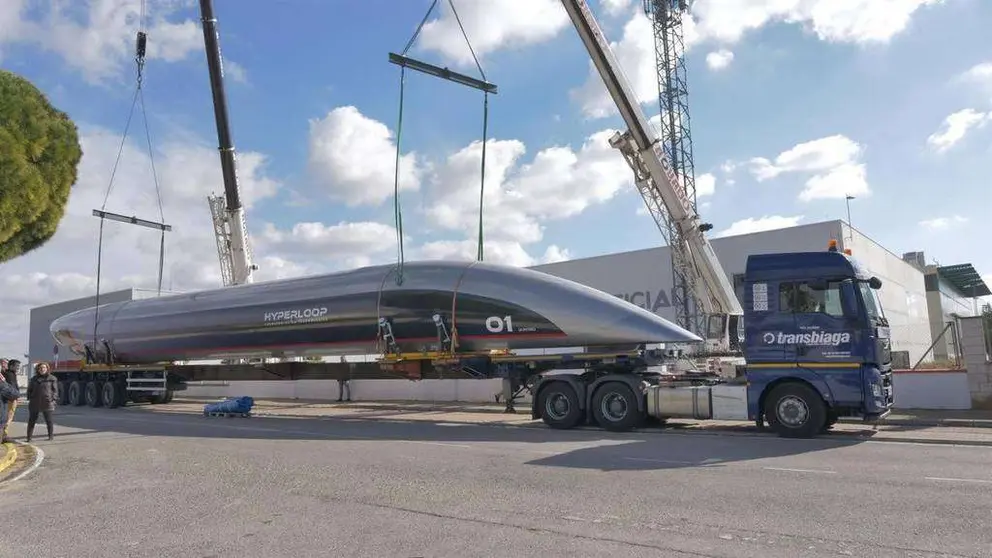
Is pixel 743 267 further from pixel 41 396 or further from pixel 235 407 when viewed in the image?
pixel 41 396

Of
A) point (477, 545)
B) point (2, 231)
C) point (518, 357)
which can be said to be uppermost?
point (2, 231)

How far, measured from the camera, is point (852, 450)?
10.5 metres

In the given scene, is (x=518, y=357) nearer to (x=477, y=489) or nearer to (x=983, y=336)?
(x=477, y=489)

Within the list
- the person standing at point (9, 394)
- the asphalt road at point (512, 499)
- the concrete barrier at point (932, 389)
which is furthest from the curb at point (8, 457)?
the concrete barrier at point (932, 389)

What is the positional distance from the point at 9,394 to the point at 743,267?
2807cm

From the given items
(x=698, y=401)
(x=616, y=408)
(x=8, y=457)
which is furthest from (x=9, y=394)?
(x=698, y=401)

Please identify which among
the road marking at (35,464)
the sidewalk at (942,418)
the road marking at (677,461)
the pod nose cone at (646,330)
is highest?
the pod nose cone at (646,330)

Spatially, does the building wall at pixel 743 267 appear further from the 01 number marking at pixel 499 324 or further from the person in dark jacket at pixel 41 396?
the person in dark jacket at pixel 41 396

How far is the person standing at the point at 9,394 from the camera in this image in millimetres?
12867

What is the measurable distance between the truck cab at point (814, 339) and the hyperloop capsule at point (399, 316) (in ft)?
6.81

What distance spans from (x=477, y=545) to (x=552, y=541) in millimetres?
585

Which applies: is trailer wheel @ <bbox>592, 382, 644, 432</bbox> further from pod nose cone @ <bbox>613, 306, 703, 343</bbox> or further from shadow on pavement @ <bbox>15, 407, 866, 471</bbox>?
pod nose cone @ <bbox>613, 306, 703, 343</bbox>

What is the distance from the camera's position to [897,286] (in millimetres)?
36375

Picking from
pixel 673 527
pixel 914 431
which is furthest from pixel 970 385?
pixel 673 527
